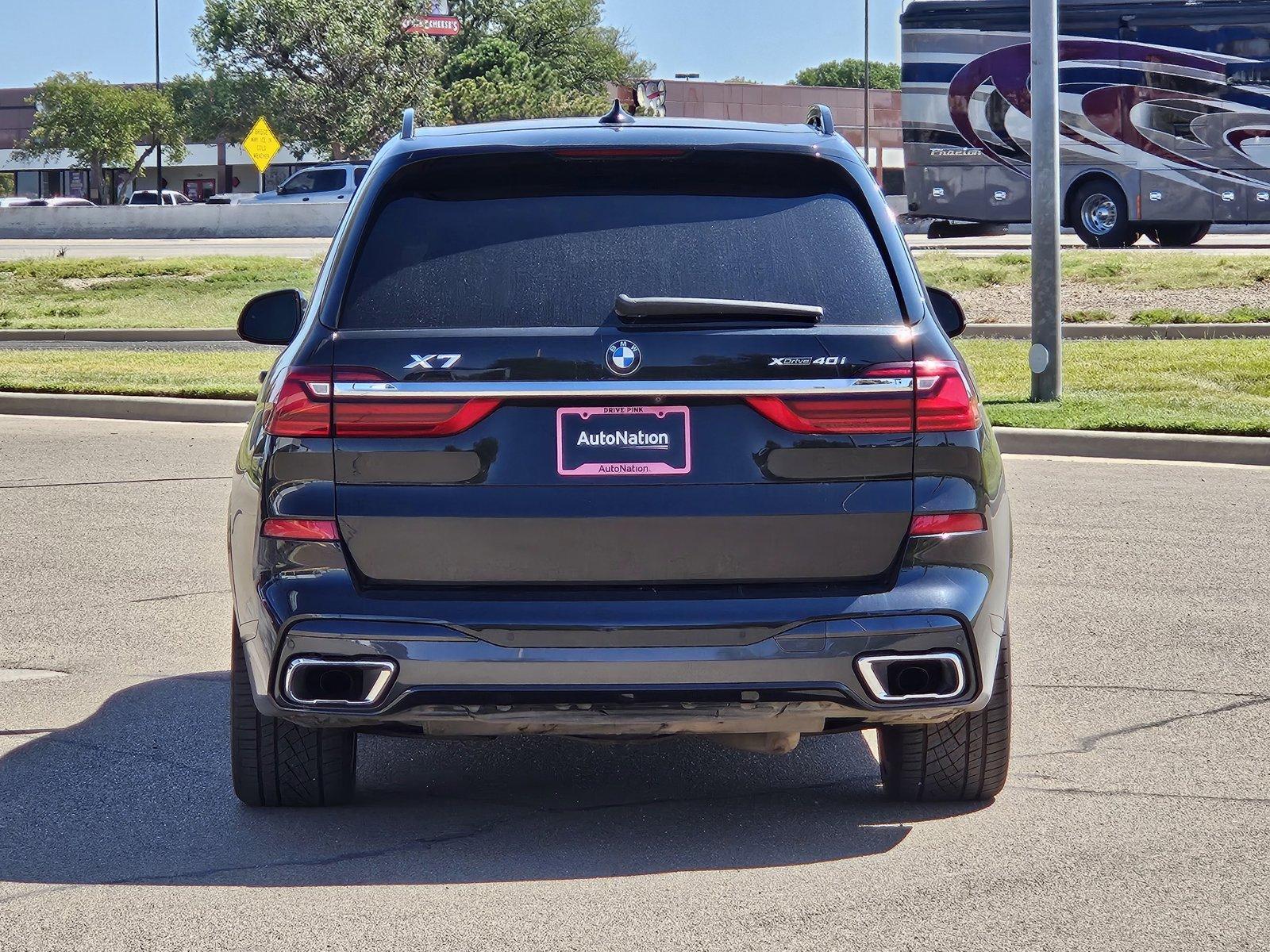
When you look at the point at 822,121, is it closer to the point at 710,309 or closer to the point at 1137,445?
the point at 710,309

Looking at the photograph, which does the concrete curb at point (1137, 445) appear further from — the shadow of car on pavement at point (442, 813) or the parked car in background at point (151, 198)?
the parked car in background at point (151, 198)

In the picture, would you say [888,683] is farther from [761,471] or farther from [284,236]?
[284,236]

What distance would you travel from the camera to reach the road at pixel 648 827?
3.86 meters

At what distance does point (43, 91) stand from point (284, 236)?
→ 1820 inches

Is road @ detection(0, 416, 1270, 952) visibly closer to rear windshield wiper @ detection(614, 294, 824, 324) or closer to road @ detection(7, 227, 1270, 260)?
rear windshield wiper @ detection(614, 294, 824, 324)

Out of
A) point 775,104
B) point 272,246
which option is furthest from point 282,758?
point 775,104

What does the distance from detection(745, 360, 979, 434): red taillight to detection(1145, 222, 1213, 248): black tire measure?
2738cm

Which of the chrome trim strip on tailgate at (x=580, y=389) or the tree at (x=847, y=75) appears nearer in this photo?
the chrome trim strip on tailgate at (x=580, y=389)

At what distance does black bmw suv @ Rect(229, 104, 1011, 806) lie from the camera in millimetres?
3979

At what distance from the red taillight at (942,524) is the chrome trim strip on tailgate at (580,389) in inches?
15.4

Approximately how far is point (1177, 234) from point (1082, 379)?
58.7 ft

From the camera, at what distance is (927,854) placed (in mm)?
4316

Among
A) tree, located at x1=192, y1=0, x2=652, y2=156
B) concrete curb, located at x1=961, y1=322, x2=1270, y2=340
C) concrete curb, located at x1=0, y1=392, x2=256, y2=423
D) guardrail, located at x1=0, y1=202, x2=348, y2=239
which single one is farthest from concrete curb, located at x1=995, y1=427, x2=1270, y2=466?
tree, located at x1=192, y1=0, x2=652, y2=156

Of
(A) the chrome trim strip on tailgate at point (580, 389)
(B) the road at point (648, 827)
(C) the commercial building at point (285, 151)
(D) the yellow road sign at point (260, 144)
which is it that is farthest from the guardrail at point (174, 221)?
(A) the chrome trim strip on tailgate at point (580, 389)
